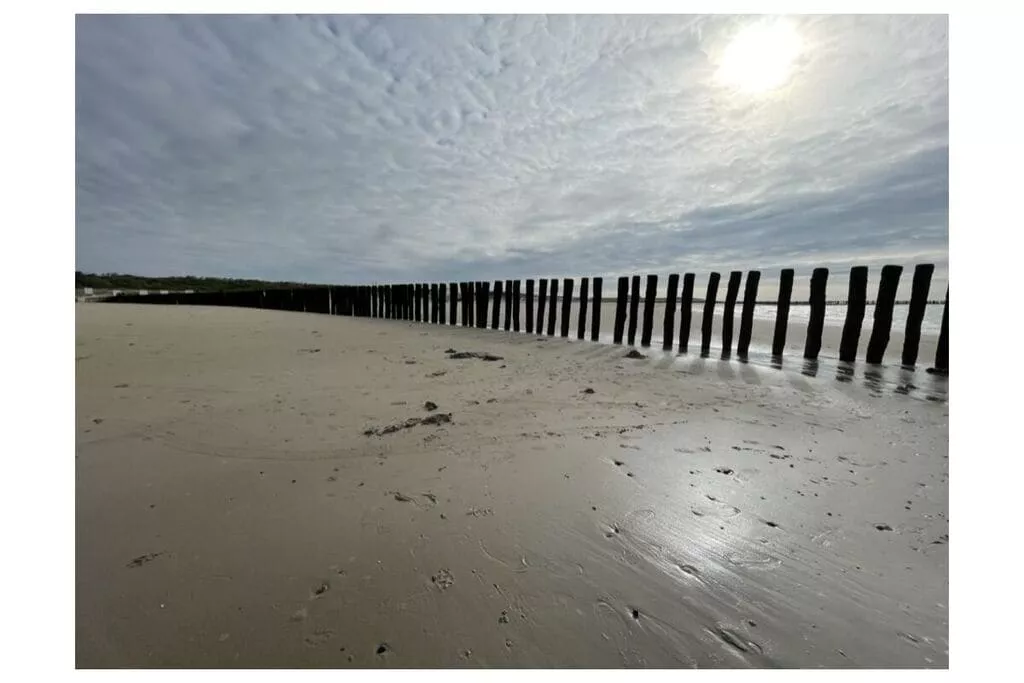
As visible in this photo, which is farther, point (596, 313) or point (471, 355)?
point (596, 313)

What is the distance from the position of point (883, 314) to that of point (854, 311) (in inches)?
13.7

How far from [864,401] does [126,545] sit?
540 centimetres

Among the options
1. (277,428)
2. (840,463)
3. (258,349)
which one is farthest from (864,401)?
(258,349)

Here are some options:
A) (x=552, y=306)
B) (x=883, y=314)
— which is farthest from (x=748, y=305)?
(x=552, y=306)

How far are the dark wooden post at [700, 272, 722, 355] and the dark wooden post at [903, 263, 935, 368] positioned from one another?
2570 mm

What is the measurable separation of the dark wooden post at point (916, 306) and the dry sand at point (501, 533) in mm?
3193

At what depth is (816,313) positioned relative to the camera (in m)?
6.30

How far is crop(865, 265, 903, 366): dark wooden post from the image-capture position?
19.2 ft

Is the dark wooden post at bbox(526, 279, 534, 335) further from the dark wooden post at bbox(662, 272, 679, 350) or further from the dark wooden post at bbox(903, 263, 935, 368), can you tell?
the dark wooden post at bbox(903, 263, 935, 368)

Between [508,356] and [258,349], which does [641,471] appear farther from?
[258,349]

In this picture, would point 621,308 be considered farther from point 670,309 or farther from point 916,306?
point 916,306

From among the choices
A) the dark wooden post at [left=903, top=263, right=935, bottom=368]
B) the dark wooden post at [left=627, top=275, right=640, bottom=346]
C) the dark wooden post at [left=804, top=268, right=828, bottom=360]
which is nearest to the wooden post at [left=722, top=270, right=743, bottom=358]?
the dark wooden post at [left=804, top=268, right=828, bottom=360]

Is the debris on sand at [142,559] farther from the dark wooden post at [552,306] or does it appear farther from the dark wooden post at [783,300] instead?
the dark wooden post at [552,306]

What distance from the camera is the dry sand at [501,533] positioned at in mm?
1188
